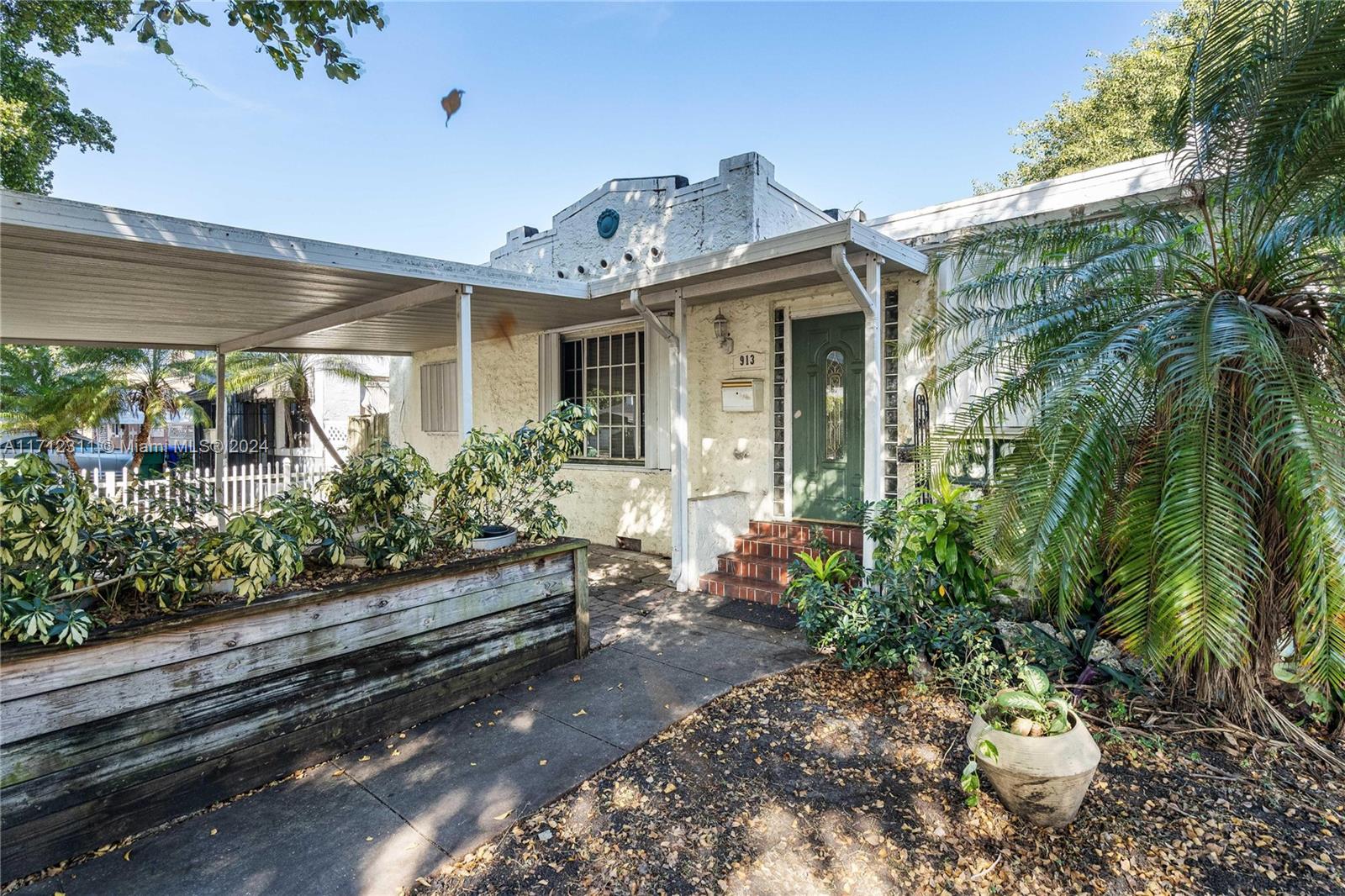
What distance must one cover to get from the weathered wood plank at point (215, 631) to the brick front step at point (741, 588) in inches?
98.2

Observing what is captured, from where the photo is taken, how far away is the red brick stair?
17.2 ft

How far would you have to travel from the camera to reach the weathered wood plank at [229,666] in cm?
208

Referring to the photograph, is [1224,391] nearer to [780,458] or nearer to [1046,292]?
[1046,292]

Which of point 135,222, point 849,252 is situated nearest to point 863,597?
point 849,252

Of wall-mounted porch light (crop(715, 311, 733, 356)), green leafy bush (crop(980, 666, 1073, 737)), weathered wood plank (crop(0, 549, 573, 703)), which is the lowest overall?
green leafy bush (crop(980, 666, 1073, 737))

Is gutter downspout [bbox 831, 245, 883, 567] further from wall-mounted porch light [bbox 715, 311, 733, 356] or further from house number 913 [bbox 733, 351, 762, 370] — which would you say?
wall-mounted porch light [bbox 715, 311, 733, 356]

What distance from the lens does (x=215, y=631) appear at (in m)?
2.47

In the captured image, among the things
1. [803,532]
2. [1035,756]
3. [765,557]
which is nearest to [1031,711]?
[1035,756]

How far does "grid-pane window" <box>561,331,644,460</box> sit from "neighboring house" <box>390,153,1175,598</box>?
0.02 metres

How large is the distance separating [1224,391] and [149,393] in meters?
14.5

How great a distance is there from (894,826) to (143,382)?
1401 cm

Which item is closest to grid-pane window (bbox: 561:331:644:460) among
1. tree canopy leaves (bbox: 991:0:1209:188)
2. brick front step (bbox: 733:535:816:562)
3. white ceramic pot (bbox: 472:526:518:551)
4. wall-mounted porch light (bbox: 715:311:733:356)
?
wall-mounted porch light (bbox: 715:311:733:356)

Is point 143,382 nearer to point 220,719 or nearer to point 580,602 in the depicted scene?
point 580,602

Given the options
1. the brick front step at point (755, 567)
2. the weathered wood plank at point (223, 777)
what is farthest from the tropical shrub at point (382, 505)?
the brick front step at point (755, 567)
